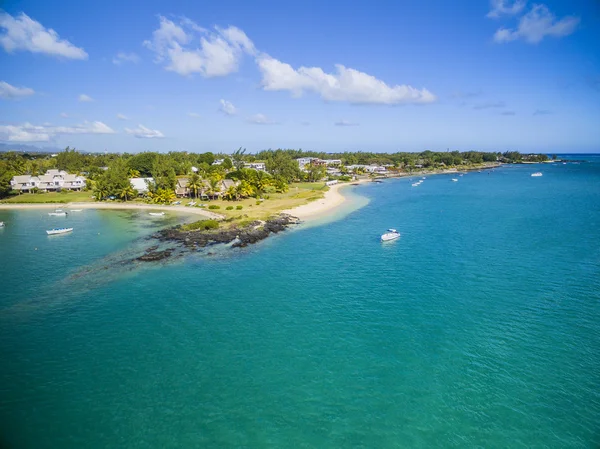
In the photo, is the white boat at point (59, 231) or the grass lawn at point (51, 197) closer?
the white boat at point (59, 231)

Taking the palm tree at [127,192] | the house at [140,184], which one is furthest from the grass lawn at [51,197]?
the house at [140,184]

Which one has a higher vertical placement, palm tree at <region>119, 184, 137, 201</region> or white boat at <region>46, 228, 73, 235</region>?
palm tree at <region>119, 184, 137, 201</region>

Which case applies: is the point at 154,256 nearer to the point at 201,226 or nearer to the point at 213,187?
the point at 201,226

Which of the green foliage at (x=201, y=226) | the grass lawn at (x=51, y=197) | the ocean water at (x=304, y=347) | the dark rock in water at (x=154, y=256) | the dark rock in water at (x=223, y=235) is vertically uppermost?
the grass lawn at (x=51, y=197)

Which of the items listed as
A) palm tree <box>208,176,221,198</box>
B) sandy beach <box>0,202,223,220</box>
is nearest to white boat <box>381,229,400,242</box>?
sandy beach <box>0,202,223,220</box>

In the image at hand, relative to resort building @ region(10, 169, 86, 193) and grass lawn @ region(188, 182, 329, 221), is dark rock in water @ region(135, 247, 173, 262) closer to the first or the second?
grass lawn @ region(188, 182, 329, 221)

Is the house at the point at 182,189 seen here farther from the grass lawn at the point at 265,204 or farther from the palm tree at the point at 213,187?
the palm tree at the point at 213,187
